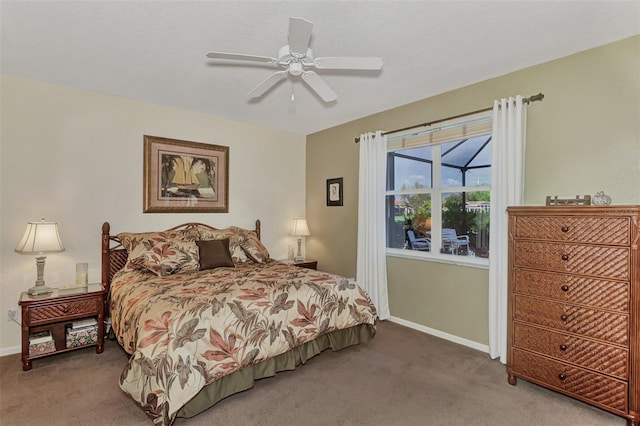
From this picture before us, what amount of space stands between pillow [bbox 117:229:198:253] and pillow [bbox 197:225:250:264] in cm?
17

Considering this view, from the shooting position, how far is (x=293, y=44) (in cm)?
199

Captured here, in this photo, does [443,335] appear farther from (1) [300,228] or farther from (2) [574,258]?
(1) [300,228]

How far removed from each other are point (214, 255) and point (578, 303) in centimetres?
326

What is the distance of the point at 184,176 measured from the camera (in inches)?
168

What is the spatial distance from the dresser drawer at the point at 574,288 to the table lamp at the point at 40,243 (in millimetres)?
4026

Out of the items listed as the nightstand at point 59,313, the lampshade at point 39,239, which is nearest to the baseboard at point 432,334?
the nightstand at point 59,313

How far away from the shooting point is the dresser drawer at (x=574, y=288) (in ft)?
6.95

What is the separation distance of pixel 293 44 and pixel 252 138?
3030mm

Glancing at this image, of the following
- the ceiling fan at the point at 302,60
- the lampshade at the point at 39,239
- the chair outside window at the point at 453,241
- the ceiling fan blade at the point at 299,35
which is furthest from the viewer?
the chair outside window at the point at 453,241

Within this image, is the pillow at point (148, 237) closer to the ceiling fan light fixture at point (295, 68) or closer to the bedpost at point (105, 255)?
the bedpost at point (105, 255)

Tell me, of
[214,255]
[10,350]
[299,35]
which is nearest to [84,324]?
[10,350]

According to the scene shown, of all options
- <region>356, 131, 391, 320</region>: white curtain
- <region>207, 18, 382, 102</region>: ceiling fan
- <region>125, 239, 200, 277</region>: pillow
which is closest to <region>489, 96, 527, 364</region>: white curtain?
<region>356, 131, 391, 320</region>: white curtain

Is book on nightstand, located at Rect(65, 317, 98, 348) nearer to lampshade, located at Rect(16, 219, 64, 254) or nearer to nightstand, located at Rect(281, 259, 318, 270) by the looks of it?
lampshade, located at Rect(16, 219, 64, 254)

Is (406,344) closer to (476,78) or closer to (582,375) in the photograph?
(582,375)
